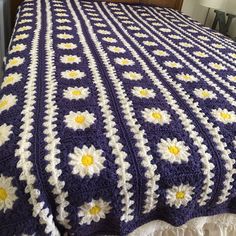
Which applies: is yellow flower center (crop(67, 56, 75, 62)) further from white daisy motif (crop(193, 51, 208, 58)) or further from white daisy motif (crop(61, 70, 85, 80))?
white daisy motif (crop(193, 51, 208, 58))

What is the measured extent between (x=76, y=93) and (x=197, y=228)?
1.90 feet

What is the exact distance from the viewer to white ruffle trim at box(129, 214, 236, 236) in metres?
0.78

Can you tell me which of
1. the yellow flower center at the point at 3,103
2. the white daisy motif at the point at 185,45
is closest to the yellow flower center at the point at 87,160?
the yellow flower center at the point at 3,103

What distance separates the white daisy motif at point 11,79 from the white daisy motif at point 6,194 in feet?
1.45

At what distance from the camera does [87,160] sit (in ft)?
2.12

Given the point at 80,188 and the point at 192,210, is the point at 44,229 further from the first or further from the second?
the point at 192,210

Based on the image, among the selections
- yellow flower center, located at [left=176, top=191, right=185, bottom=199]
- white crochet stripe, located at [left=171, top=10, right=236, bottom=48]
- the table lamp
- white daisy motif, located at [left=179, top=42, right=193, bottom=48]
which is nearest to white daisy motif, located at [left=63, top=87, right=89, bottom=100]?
yellow flower center, located at [left=176, top=191, right=185, bottom=199]

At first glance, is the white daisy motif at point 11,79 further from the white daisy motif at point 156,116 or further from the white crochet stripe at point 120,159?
the white daisy motif at point 156,116

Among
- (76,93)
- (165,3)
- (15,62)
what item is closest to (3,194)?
(76,93)

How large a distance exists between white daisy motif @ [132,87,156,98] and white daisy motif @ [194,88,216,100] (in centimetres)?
17

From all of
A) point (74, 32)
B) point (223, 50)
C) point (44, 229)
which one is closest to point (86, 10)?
point (74, 32)

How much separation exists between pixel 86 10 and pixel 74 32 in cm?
66

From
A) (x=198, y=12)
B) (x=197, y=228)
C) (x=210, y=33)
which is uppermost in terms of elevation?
(x=210, y=33)

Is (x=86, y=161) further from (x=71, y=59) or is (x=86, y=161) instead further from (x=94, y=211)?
(x=71, y=59)
